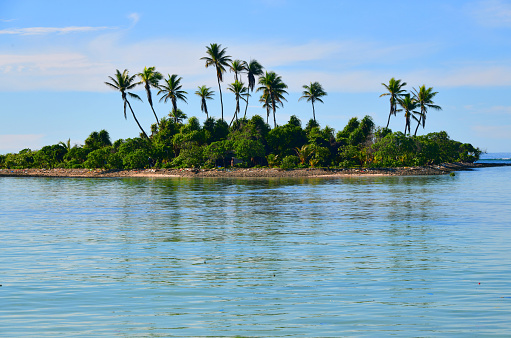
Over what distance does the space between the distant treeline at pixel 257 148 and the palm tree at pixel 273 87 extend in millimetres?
4874

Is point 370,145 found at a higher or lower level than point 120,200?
higher

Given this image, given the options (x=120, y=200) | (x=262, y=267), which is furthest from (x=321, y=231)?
(x=120, y=200)

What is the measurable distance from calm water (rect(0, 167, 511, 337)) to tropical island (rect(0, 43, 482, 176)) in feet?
186

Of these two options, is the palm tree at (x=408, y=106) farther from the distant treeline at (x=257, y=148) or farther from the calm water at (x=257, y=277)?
the calm water at (x=257, y=277)

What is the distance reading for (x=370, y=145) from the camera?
269ft

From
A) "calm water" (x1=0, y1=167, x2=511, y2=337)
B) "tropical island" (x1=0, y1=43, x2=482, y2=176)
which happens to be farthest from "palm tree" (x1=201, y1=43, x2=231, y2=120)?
"calm water" (x1=0, y1=167, x2=511, y2=337)

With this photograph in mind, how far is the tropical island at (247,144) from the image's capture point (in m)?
80.9

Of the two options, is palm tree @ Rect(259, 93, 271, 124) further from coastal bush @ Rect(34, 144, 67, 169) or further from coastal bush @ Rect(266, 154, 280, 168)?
coastal bush @ Rect(34, 144, 67, 169)

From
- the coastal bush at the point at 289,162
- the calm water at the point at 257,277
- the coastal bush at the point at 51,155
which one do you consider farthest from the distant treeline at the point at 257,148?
the calm water at the point at 257,277

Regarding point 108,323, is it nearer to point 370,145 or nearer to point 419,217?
point 419,217

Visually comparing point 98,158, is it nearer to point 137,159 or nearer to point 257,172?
point 137,159

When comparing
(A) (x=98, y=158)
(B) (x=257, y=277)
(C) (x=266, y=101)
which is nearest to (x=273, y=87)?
(C) (x=266, y=101)

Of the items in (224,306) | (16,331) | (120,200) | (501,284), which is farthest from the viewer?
(120,200)

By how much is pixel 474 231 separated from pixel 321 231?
584 cm
